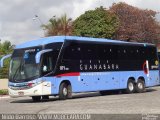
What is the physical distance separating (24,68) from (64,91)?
8.63 feet

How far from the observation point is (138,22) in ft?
255

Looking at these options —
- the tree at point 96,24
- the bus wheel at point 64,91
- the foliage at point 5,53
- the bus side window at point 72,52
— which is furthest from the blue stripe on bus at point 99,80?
the tree at point 96,24

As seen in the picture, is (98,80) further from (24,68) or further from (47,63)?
(24,68)

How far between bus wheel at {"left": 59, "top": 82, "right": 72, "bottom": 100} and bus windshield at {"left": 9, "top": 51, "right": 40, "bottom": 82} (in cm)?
186

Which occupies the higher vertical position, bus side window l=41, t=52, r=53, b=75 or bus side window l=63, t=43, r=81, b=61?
bus side window l=63, t=43, r=81, b=61

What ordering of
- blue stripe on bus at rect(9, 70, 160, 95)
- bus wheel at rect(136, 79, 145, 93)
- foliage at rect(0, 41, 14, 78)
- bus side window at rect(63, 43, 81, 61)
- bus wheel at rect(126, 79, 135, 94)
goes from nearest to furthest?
1. blue stripe on bus at rect(9, 70, 160, 95)
2. bus side window at rect(63, 43, 81, 61)
3. bus wheel at rect(126, 79, 135, 94)
4. bus wheel at rect(136, 79, 145, 93)
5. foliage at rect(0, 41, 14, 78)

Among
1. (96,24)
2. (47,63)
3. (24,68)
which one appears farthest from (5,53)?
(47,63)

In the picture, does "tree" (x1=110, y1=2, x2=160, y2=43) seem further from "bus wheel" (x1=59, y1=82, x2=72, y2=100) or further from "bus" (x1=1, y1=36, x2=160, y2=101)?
"bus wheel" (x1=59, y1=82, x2=72, y2=100)

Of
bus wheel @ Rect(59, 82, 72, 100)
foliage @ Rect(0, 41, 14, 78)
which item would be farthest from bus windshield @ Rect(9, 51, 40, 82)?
foliage @ Rect(0, 41, 14, 78)

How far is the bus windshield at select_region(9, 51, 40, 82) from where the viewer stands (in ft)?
81.6

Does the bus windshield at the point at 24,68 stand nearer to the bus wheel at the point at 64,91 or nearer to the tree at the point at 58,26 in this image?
the bus wheel at the point at 64,91

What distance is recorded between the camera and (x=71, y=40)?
26.8 m

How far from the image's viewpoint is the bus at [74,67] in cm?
2497

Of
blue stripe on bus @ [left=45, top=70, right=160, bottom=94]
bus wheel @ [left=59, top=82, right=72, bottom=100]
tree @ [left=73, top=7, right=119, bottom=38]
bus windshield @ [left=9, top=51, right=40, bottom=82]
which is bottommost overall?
bus wheel @ [left=59, top=82, right=72, bottom=100]
